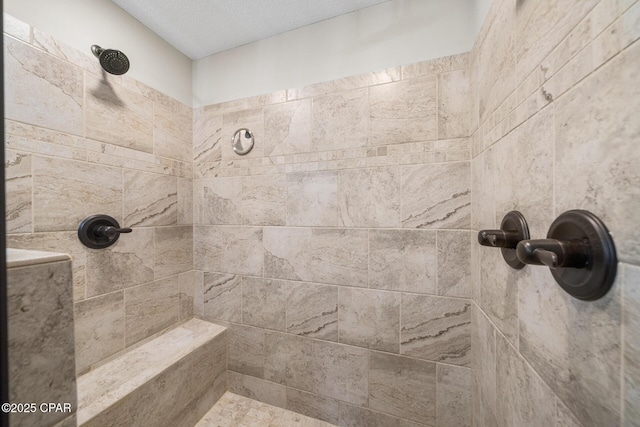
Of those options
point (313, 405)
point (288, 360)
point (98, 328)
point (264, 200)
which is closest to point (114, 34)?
point (264, 200)

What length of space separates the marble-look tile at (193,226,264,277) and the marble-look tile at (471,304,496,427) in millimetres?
1092

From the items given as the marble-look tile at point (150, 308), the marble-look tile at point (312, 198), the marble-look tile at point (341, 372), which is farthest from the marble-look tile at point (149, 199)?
the marble-look tile at point (341, 372)

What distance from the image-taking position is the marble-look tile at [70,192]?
34.6 inches

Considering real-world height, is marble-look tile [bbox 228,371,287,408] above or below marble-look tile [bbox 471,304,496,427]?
below

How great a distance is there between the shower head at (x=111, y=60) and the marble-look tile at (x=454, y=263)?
1.68m

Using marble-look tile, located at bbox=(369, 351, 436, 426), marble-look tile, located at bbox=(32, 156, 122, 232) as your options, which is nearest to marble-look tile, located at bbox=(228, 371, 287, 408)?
marble-look tile, located at bbox=(369, 351, 436, 426)

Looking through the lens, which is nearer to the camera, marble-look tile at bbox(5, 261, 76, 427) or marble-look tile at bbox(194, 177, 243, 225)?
marble-look tile at bbox(5, 261, 76, 427)

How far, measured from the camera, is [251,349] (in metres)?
1.33

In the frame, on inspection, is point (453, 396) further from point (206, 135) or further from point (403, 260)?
point (206, 135)

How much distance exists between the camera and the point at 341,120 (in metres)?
1.16

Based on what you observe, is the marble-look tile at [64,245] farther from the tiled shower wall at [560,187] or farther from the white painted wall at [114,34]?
the tiled shower wall at [560,187]

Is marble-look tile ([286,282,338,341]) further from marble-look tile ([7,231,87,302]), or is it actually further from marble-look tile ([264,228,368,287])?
marble-look tile ([7,231,87,302])

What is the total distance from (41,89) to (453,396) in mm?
2173

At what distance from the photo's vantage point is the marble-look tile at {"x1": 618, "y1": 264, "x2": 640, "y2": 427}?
298 millimetres
